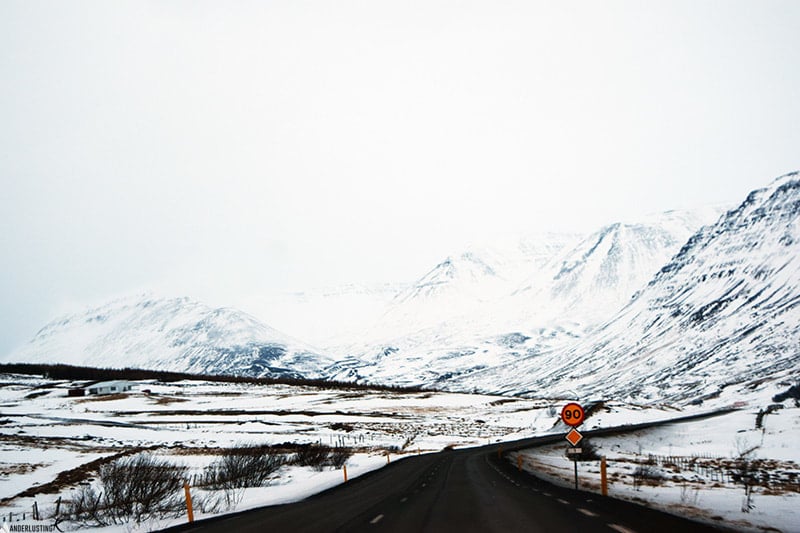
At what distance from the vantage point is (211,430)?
7388 centimetres

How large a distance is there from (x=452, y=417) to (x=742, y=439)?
189 ft

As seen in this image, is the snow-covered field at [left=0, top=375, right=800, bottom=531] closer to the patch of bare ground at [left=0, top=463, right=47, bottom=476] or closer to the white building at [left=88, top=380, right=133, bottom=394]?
the patch of bare ground at [left=0, top=463, right=47, bottom=476]

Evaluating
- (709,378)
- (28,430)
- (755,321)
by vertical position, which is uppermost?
(755,321)

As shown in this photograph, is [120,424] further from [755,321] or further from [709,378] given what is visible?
[755,321]

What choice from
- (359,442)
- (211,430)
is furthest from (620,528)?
(211,430)

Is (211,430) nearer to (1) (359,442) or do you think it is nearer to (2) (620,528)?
(1) (359,442)

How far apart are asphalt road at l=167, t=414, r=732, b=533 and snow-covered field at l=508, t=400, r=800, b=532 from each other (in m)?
1.75

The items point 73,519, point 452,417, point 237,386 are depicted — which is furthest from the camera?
point 237,386

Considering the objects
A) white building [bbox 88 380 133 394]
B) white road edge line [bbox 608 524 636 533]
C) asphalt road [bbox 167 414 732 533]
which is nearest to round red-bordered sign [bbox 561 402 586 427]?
asphalt road [bbox 167 414 732 533]

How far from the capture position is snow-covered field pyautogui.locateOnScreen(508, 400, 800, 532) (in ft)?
54.5

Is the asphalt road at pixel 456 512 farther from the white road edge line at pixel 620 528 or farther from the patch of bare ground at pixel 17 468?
the patch of bare ground at pixel 17 468

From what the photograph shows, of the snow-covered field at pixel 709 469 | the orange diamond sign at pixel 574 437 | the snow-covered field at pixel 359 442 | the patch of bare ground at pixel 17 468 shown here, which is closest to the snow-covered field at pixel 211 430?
the patch of bare ground at pixel 17 468

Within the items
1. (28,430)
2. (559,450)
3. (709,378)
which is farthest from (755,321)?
(28,430)

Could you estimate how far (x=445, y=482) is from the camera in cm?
2638
